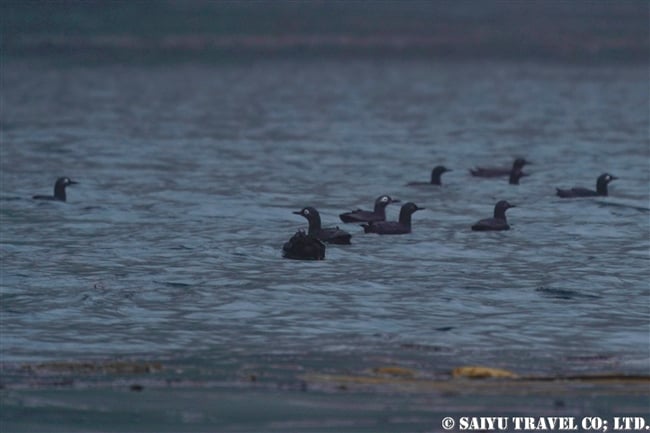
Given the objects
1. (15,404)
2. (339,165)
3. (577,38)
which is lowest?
(15,404)

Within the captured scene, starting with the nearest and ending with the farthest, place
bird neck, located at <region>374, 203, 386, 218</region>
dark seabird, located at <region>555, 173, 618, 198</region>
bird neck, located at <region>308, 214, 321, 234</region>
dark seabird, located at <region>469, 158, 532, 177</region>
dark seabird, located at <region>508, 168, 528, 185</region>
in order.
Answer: bird neck, located at <region>308, 214, 321, 234</region>, bird neck, located at <region>374, 203, 386, 218</region>, dark seabird, located at <region>555, 173, 618, 198</region>, dark seabird, located at <region>508, 168, 528, 185</region>, dark seabird, located at <region>469, 158, 532, 177</region>

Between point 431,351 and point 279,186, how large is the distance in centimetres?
1620

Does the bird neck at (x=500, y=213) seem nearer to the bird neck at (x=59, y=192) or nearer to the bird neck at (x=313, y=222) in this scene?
the bird neck at (x=313, y=222)

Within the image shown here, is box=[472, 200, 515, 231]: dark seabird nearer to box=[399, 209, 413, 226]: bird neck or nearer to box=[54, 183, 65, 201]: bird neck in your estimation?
box=[399, 209, 413, 226]: bird neck

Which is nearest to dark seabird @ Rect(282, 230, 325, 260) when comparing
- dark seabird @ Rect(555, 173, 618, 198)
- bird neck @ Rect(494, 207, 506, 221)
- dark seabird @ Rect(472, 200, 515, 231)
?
dark seabird @ Rect(472, 200, 515, 231)

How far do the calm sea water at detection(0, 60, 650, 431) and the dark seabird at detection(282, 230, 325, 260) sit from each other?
0.16 metres

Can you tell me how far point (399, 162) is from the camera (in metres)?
38.0

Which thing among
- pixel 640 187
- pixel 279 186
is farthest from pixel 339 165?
pixel 640 187

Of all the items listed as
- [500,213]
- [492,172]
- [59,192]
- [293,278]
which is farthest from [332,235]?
[492,172]

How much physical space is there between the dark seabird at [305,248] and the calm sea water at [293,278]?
162 millimetres

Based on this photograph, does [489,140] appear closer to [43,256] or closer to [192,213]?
[192,213]

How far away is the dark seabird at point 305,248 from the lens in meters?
21.7

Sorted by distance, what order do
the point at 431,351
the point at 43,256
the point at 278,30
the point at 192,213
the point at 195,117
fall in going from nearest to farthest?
the point at 431,351 → the point at 43,256 → the point at 192,213 → the point at 195,117 → the point at 278,30

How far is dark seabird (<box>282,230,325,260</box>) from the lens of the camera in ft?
71.1
